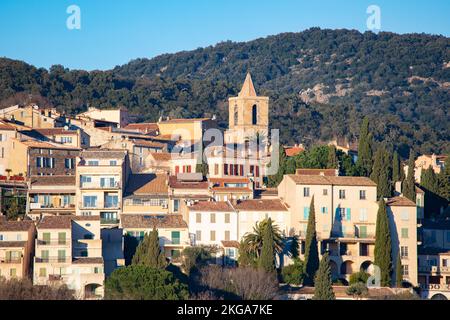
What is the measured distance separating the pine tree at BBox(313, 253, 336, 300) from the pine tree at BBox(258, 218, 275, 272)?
2.29 meters

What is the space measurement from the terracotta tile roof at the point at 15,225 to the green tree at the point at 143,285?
20.9ft

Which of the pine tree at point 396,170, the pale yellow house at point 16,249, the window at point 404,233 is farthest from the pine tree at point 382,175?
the pale yellow house at point 16,249

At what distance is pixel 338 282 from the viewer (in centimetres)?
6284


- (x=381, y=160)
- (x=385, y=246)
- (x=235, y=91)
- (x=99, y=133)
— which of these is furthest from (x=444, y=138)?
(x=385, y=246)

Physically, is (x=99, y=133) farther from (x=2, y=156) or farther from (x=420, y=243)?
(x=420, y=243)

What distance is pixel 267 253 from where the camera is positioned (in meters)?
60.8

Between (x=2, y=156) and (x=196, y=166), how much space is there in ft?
37.1

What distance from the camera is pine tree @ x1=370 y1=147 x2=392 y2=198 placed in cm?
Answer: 6988

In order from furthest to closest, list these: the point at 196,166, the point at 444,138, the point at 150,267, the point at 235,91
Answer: the point at 235,91, the point at 444,138, the point at 196,166, the point at 150,267

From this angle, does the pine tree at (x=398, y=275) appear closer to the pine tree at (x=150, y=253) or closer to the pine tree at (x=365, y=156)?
the pine tree at (x=150, y=253)

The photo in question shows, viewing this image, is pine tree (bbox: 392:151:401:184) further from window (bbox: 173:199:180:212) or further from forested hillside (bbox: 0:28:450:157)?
forested hillside (bbox: 0:28:450:157)

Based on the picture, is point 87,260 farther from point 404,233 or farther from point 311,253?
point 404,233

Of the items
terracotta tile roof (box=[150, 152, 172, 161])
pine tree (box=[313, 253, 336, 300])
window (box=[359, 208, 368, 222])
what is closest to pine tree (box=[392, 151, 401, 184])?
window (box=[359, 208, 368, 222])

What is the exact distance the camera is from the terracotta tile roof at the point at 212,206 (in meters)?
65.0
